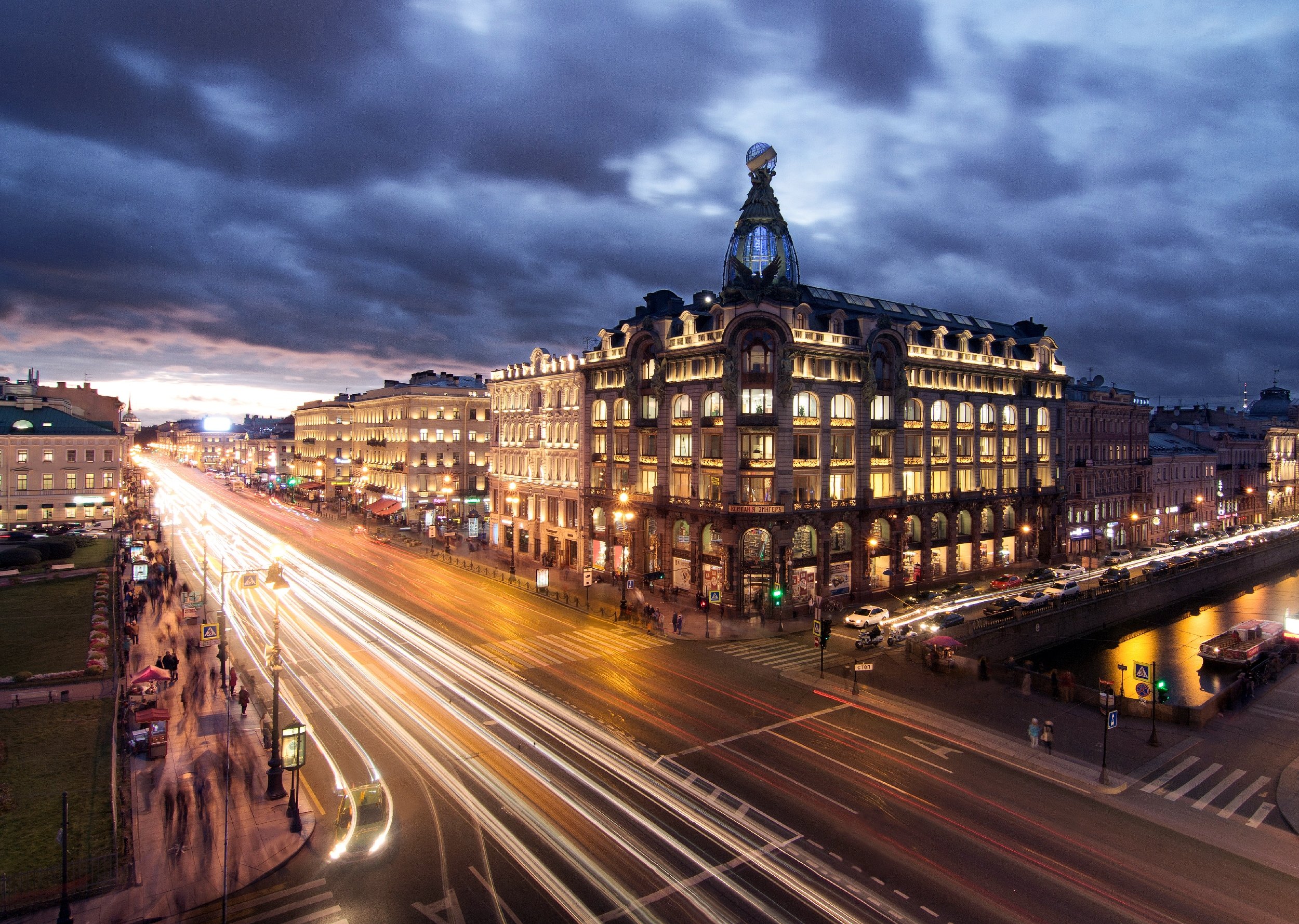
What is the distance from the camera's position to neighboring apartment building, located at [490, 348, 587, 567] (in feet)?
235

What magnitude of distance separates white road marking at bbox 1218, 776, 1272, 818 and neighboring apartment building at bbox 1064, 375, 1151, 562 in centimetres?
5600

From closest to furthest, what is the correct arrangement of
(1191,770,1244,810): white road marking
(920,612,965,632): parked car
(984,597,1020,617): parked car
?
(1191,770,1244,810): white road marking, (920,612,965,632): parked car, (984,597,1020,617): parked car

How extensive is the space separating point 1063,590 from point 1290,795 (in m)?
33.7

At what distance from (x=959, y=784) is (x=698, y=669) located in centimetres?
1593

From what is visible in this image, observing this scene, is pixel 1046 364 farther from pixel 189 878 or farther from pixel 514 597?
pixel 189 878

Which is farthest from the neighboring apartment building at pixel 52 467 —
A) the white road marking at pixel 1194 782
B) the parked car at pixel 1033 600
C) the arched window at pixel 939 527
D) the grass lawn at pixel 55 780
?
the white road marking at pixel 1194 782

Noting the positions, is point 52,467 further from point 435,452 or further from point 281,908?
point 281,908

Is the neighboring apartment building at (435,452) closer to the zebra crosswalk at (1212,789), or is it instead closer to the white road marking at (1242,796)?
the zebra crosswalk at (1212,789)

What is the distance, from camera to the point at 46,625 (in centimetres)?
4388

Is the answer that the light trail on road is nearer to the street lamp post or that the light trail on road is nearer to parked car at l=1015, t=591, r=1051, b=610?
the street lamp post

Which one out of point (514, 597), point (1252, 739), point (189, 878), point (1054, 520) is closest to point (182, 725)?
point (189, 878)

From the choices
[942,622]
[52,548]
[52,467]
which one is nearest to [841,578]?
[942,622]

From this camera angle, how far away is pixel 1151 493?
9669cm

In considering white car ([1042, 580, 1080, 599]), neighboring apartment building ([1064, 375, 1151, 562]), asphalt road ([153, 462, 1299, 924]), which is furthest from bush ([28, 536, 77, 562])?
neighboring apartment building ([1064, 375, 1151, 562])
